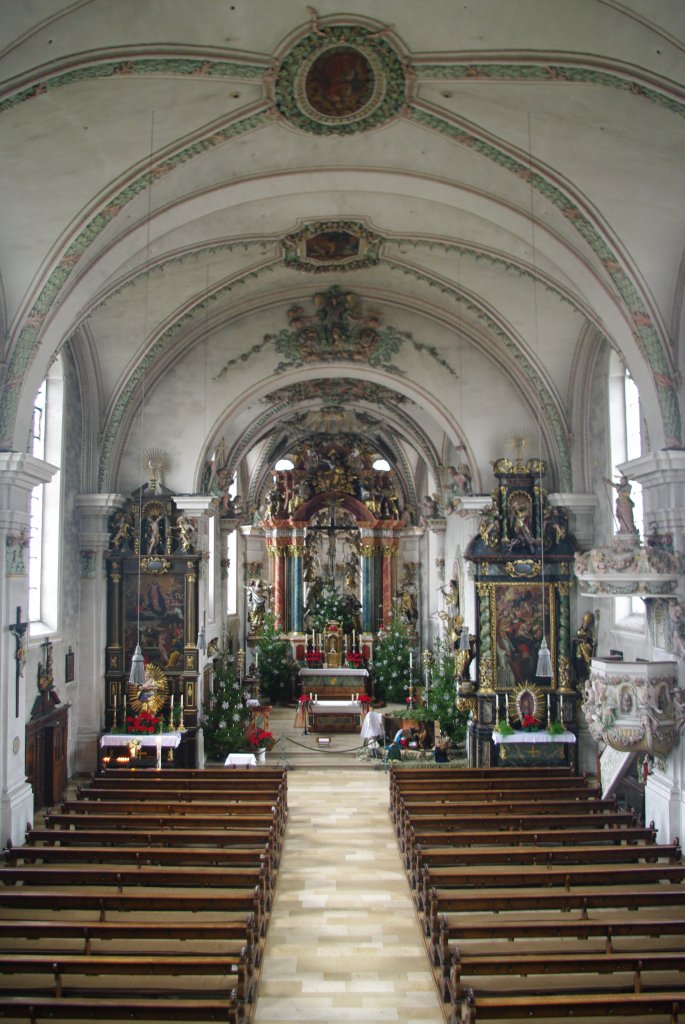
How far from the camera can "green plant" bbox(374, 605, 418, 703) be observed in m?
26.9

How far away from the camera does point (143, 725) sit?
17141 millimetres

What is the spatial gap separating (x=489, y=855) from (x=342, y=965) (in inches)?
93.8

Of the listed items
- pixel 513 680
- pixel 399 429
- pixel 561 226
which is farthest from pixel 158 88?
pixel 399 429

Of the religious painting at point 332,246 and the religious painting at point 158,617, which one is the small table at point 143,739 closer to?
the religious painting at point 158,617

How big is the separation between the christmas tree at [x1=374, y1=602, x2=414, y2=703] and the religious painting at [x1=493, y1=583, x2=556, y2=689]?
9072mm

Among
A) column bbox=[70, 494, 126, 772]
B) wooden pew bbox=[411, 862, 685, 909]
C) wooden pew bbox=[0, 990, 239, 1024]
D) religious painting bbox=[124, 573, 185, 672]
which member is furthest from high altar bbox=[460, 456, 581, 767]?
wooden pew bbox=[0, 990, 239, 1024]

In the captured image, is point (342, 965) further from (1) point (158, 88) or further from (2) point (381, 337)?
(2) point (381, 337)

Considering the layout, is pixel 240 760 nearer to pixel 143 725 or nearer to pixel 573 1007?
pixel 143 725

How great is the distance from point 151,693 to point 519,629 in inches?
300

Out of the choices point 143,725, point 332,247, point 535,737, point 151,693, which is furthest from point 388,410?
point 143,725

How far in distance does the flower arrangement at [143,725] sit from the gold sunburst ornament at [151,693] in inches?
9.0

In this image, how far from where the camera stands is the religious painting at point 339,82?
9.48 meters

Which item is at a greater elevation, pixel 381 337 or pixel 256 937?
pixel 381 337

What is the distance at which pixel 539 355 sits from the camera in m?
16.7
